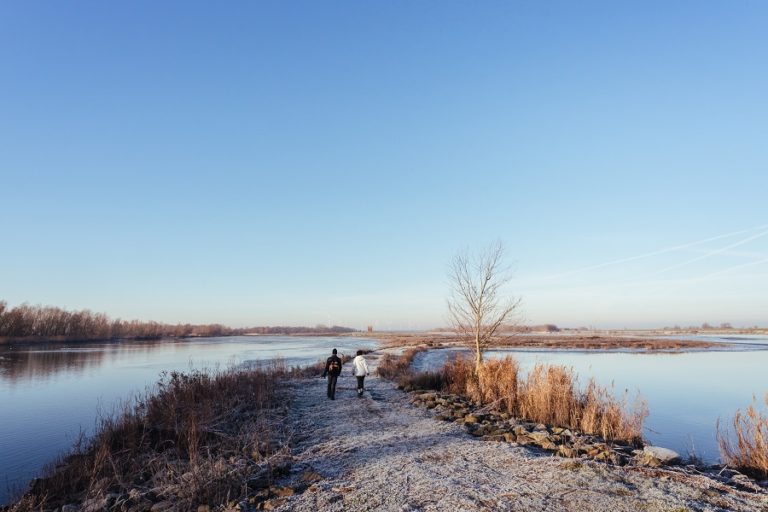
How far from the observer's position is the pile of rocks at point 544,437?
7961 mm

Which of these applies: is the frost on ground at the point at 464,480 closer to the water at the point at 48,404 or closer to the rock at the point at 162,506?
the rock at the point at 162,506

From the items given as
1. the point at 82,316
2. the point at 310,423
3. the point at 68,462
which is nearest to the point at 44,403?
the point at 68,462

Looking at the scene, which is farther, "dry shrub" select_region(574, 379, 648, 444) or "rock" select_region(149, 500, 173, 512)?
"dry shrub" select_region(574, 379, 648, 444)

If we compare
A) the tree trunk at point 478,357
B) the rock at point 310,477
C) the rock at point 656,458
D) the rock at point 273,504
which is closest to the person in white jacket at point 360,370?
the tree trunk at point 478,357

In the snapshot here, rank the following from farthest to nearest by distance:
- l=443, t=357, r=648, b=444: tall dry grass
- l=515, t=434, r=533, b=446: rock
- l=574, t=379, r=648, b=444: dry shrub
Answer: l=443, t=357, r=648, b=444: tall dry grass → l=574, t=379, r=648, b=444: dry shrub → l=515, t=434, r=533, b=446: rock

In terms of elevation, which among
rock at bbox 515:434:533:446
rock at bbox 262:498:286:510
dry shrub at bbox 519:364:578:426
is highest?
dry shrub at bbox 519:364:578:426

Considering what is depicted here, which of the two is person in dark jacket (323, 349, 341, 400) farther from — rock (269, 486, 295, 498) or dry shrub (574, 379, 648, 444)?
rock (269, 486, 295, 498)

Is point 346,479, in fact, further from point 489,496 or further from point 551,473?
point 551,473

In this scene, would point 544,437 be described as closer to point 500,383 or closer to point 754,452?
point 754,452

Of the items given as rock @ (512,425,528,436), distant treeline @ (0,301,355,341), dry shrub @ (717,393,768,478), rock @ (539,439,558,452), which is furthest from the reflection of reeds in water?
distant treeline @ (0,301,355,341)

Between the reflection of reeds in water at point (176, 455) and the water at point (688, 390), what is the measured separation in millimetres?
8320

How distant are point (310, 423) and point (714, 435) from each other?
11.0 metres

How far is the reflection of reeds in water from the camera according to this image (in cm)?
691

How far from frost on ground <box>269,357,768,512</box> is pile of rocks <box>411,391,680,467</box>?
44 cm
